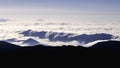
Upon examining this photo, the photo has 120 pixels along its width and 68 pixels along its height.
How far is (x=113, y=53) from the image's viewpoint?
455 feet

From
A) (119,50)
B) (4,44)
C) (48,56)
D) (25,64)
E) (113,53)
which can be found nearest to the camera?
(25,64)

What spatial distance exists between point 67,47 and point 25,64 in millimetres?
26971

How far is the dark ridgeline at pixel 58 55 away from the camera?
408 feet

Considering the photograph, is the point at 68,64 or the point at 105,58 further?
the point at 105,58

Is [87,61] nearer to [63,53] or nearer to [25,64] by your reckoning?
[63,53]

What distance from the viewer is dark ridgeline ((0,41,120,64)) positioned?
124250 mm

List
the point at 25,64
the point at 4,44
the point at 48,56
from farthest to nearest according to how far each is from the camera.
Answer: the point at 4,44 < the point at 48,56 < the point at 25,64

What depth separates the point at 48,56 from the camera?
420 feet

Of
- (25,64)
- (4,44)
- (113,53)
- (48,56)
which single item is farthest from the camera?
(4,44)

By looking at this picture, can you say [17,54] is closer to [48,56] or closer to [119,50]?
[48,56]

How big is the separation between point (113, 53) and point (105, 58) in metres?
8.27

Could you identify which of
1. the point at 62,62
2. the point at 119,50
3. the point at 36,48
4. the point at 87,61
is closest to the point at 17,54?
the point at 36,48

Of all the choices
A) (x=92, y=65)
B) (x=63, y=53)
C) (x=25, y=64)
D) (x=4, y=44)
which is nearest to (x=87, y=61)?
(x=92, y=65)

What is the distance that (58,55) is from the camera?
130 metres
